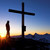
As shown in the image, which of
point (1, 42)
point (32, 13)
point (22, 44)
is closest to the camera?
point (1, 42)

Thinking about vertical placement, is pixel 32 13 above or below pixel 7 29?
above

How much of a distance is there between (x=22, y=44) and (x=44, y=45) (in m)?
2.29

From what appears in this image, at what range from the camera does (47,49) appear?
8.12 m

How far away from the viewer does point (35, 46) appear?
25.6ft

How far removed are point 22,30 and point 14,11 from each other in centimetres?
218

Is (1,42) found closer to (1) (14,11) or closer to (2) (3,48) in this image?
(2) (3,48)

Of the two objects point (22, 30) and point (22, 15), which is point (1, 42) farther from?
point (22, 15)

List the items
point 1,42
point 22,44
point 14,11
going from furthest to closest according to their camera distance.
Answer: point 14,11
point 22,44
point 1,42

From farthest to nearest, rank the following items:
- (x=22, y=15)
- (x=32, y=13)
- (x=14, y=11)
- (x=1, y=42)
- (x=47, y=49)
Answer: (x=32, y=13)
(x=22, y=15)
(x=14, y=11)
(x=47, y=49)
(x=1, y=42)

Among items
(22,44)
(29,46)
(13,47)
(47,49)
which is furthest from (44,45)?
(13,47)

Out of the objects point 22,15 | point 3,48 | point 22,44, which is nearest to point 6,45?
point 3,48

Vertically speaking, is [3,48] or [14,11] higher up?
[14,11]

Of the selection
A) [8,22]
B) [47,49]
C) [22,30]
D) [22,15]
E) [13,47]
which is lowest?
[47,49]

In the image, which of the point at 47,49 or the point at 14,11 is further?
the point at 14,11
